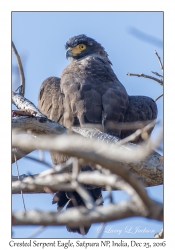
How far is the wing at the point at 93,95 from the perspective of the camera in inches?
264

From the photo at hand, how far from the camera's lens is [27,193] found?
20.1 feet

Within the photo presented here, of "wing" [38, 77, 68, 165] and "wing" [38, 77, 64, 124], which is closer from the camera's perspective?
"wing" [38, 77, 68, 165]

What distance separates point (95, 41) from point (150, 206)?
7198 mm

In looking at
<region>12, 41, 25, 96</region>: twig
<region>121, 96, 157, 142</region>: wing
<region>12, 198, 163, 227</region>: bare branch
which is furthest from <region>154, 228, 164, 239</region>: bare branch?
<region>12, 41, 25, 96</region>: twig

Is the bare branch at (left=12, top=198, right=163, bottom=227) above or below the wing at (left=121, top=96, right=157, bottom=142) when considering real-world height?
below

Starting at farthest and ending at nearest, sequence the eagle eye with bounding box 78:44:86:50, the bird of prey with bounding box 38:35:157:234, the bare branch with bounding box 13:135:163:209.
Answer: the eagle eye with bounding box 78:44:86:50 < the bird of prey with bounding box 38:35:157:234 < the bare branch with bounding box 13:135:163:209

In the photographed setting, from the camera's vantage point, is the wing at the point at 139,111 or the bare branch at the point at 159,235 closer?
the bare branch at the point at 159,235

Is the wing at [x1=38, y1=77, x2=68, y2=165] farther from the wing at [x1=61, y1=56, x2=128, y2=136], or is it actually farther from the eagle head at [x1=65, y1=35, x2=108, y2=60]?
the eagle head at [x1=65, y1=35, x2=108, y2=60]

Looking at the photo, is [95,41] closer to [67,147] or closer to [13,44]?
[13,44]

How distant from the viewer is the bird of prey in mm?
6609

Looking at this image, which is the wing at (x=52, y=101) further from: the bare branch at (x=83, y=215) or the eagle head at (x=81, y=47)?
the bare branch at (x=83, y=215)

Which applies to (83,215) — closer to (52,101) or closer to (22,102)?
(22,102)

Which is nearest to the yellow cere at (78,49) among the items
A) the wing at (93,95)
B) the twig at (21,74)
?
the wing at (93,95)
